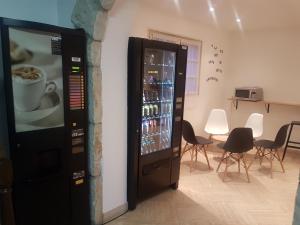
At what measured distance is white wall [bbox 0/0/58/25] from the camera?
192 cm

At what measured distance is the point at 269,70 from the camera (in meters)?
4.98

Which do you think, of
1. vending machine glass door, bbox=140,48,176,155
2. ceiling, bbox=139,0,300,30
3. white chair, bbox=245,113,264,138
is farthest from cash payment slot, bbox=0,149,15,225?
white chair, bbox=245,113,264,138

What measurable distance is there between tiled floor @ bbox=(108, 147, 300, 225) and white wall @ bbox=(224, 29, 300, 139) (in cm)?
146

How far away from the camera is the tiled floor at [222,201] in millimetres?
2529

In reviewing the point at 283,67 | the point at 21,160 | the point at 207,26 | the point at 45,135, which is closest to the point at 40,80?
the point at 45,135

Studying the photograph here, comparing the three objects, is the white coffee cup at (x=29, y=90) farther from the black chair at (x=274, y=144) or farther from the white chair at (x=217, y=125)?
the black chair at (x=274, y=144)

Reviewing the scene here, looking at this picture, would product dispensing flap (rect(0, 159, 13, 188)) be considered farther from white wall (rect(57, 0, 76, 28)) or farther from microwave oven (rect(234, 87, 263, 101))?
microwave oven (rect(234, 87, 263, 101))

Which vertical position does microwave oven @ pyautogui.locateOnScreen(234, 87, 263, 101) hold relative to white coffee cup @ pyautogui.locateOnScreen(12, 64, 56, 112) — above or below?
below

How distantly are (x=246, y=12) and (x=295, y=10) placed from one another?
0.66 meters

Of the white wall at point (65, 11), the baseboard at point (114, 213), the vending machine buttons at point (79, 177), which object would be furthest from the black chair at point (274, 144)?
the white wall at point (65, 11)

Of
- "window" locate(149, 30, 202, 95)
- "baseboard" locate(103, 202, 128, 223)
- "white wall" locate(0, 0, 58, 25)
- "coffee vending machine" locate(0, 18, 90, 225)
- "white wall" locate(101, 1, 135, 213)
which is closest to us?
"coffee vending machine" locate(0, 18, 90, 225)

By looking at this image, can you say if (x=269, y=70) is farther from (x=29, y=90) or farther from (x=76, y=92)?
(x=29, y=90)

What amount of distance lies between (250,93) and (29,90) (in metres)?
4.29

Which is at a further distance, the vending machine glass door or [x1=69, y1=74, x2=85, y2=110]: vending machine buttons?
the vending machine glass door
